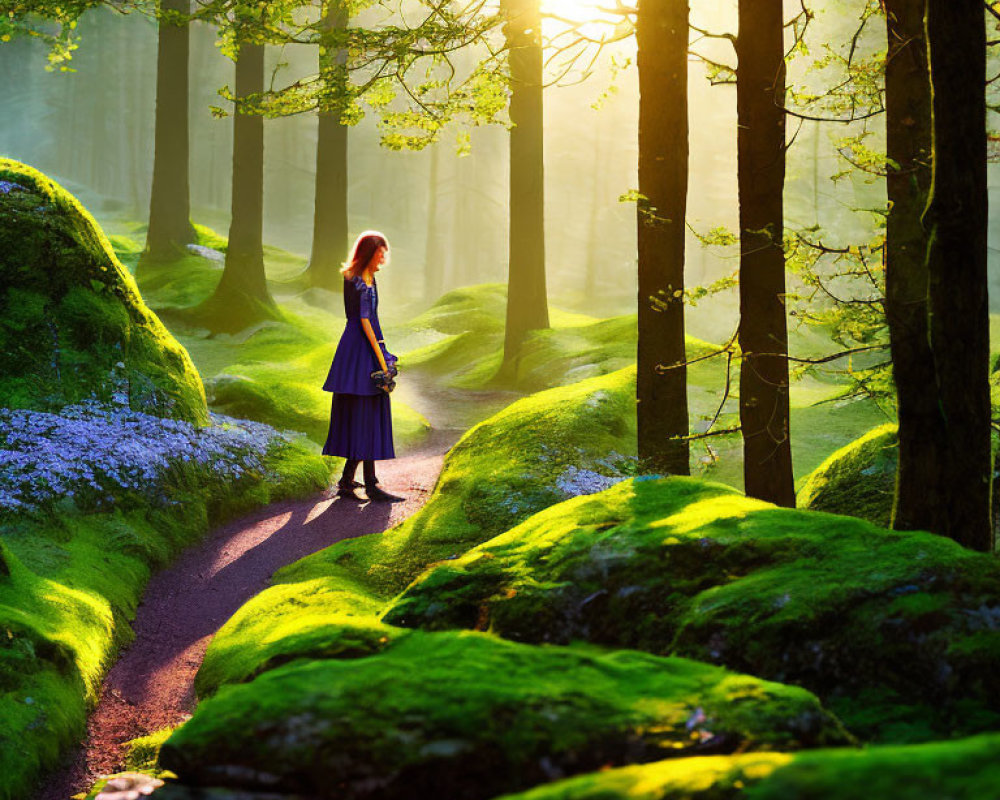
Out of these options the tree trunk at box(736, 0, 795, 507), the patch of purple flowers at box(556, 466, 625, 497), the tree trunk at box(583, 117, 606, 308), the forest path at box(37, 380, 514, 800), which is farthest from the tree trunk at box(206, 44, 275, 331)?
the tree trunk at box(583, 117, 606, 308)

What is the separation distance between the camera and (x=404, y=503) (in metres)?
9.77

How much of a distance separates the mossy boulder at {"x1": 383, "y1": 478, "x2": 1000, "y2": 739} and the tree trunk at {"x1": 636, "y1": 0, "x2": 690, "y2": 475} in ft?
8.69

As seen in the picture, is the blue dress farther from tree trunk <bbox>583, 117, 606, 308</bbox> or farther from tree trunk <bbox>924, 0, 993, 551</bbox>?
tree trunk <bbox>583, 117, 606, 308</bbox>

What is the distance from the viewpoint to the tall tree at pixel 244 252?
19.6 meters

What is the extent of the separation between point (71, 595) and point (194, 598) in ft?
3.87

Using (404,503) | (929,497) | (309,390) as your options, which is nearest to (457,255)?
(309,390)

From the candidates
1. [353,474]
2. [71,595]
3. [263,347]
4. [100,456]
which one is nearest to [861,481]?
[353,474]

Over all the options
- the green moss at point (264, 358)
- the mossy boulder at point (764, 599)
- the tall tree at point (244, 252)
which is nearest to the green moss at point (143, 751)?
the mossy boulder at point (764, 599)

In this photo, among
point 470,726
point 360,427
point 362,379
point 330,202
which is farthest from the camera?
point 330,202

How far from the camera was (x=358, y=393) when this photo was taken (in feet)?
31.5

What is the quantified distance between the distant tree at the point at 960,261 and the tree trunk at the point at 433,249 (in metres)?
42.7

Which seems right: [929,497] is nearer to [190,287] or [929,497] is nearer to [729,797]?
[729,797]

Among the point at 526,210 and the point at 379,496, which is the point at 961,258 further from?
the point at 526,210

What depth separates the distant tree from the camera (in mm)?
4418
